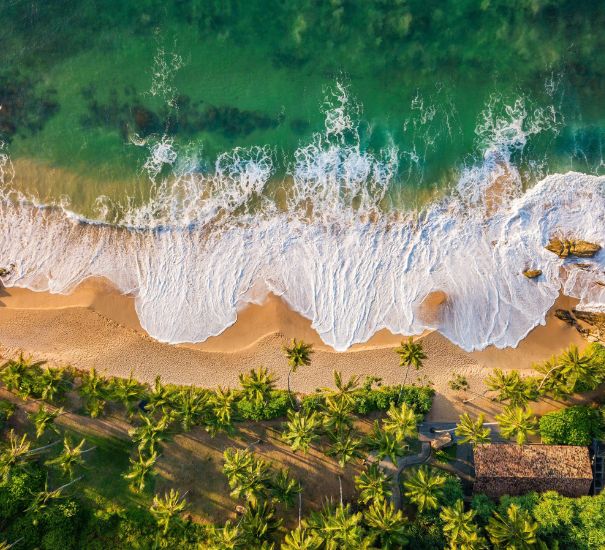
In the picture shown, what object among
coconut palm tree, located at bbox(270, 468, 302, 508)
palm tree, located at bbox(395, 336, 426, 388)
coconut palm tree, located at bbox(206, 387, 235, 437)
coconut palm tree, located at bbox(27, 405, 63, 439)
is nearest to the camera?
coconut palm tree, located at bbox(270, 468, 302, 508)

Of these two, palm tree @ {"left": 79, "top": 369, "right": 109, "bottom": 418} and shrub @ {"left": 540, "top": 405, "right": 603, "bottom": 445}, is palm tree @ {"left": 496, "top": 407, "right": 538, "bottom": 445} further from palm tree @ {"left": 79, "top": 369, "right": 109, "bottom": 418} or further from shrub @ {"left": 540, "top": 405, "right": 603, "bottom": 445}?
palm tree @ {"left": 79, "top": 369, "right": 109, "bottom": 418}

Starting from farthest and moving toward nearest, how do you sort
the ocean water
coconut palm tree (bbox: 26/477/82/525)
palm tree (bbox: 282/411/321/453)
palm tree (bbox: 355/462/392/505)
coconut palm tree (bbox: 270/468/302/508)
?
the ocean water, coconut palm tree (bbox: 26/477/82/525), coconut palm tree (bbox: 270/468/302/508), palm tree (bbox: 355/462/392/505), palm tree (bbox: 282/411/321/453)

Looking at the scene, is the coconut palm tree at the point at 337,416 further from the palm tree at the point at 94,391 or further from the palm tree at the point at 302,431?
the palm tree at the point at 94,391

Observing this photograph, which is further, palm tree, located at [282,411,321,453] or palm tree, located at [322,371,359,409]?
palm tree, located at [322,371,359,409]

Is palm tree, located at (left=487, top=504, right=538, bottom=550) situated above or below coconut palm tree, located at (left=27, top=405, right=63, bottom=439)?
below

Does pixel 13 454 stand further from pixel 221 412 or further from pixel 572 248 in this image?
pixel 572 248

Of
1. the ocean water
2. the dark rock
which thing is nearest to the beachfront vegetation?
the ocean water

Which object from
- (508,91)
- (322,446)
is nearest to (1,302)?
(322,446)
